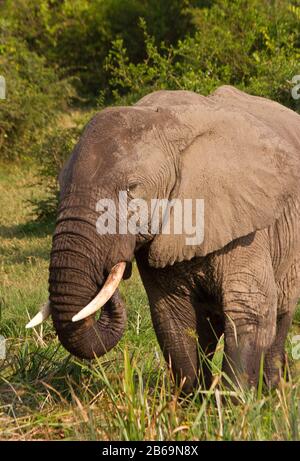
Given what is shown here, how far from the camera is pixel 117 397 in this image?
204 inches

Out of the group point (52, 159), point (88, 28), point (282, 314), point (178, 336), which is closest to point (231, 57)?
point (52, 159)

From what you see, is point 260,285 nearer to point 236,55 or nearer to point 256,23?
point 236,55

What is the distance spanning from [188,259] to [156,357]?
1.31m

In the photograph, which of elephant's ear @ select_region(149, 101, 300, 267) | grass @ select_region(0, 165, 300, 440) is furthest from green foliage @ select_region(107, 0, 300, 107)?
elephant's ear @ select_region(149, 101, 300, 267)

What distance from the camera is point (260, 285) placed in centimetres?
574

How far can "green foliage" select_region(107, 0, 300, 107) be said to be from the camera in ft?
42.3

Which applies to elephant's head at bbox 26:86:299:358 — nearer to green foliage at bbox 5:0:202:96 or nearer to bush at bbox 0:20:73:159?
bush at bbox 0:20:73:159

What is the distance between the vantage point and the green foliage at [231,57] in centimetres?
1291

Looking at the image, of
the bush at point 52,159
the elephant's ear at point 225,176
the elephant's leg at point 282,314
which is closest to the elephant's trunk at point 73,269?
the elephant's ear at point 225,176

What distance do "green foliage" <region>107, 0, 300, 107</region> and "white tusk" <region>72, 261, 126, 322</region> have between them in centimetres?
745

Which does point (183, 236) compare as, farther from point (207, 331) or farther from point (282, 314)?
point (282, 314)

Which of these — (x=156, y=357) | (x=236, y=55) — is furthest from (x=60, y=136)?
(x=156, y=357)

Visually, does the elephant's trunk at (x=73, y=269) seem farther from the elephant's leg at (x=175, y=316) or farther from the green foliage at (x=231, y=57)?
the green foliage at (x=231, y=57)

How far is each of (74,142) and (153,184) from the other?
905 cm
